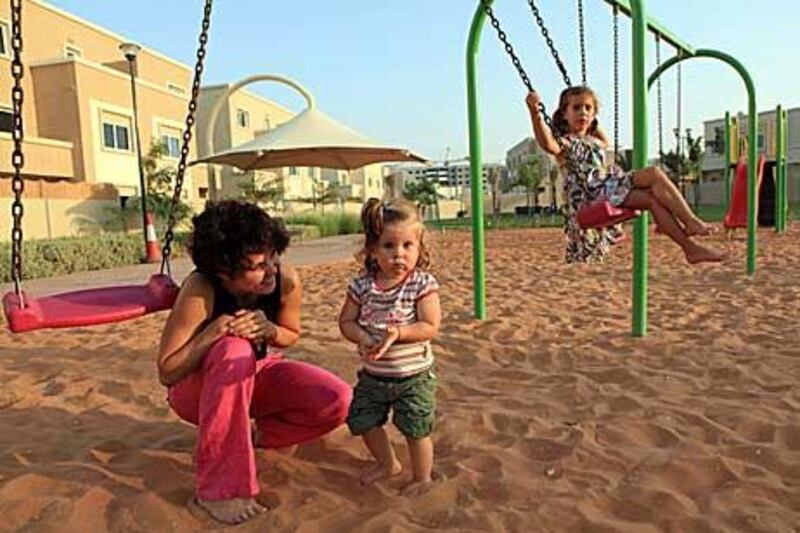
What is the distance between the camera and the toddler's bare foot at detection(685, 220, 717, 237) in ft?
11.3

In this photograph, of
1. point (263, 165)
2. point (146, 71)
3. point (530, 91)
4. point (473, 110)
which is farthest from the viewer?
point (146, 71)

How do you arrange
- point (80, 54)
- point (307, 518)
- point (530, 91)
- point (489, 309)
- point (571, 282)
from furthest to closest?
point (80, 54) → point (571, 282) → point (489, 309) → point (530, 91) → point (307, 518)

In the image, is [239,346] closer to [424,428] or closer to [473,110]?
[424,428]

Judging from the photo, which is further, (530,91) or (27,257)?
(27,257)

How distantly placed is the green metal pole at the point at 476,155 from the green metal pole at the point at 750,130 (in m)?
2.87

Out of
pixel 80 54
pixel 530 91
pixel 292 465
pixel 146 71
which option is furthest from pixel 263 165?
pixel 146 71

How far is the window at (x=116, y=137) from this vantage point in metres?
23.6

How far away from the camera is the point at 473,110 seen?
5.52m

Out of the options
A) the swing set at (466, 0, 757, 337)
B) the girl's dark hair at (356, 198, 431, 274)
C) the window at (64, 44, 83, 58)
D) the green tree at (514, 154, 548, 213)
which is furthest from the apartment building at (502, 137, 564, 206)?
the girl's dark hair at (356, 198, 431, 274)

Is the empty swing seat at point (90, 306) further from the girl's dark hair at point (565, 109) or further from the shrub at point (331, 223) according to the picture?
the shrub at point (331, 223)

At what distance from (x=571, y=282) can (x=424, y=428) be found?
5846 mm

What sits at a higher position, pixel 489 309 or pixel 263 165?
pixel 263 165

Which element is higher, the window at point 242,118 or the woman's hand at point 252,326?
the window at point 242,118

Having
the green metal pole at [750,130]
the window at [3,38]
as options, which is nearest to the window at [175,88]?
the window at [3,38]
